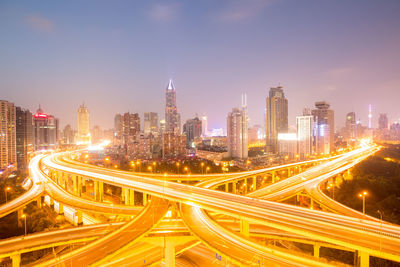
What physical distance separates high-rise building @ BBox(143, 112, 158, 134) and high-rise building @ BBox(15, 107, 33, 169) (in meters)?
94.8

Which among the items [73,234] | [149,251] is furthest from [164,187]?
[73,234]

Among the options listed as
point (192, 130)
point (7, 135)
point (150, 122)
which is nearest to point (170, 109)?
point (192, 130)

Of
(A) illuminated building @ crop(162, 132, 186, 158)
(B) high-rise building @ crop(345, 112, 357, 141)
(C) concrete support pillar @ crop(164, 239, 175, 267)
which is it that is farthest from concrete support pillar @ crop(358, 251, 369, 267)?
A: (B) high-rise building @ crop(345, 112, 357, 141)

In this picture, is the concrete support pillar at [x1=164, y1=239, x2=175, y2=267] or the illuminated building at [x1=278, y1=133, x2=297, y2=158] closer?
the concrete support pillar at [x1=164, y1=239, x2=175, y2=267]

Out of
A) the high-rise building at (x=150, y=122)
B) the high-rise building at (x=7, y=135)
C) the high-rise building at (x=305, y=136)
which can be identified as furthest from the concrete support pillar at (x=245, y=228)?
the high-rise building at (x=150, y=122)

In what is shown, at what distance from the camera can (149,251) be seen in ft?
46.0

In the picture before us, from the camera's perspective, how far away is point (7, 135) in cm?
4741

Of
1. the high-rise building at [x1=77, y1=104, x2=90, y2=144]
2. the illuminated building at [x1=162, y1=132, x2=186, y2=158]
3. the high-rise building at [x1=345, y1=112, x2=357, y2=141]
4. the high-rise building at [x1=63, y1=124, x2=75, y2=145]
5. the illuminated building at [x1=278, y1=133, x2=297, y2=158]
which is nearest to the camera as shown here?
the illuminated building at [x1=162, y1=132, x2=186, y2=158]

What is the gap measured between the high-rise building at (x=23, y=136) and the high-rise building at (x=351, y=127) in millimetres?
138698

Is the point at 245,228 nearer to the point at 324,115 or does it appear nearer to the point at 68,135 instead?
the point at 324,115

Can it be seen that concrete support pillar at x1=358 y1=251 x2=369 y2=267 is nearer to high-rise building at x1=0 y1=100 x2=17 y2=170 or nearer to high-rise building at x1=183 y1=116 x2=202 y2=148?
high-rise building at x1=0 y1=100 x2=17 y2=170

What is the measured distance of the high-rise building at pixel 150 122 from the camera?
158 m

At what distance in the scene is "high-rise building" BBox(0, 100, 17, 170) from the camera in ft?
151

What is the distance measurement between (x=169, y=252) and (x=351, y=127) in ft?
480
